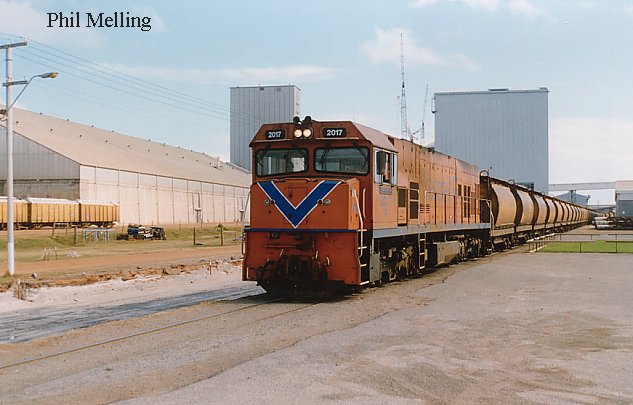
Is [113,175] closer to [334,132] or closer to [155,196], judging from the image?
[155,196]

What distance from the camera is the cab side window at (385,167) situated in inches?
542

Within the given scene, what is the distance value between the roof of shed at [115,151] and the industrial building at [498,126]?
3767 cm

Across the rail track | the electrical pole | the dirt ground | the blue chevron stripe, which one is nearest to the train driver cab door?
the blue chevron stripe

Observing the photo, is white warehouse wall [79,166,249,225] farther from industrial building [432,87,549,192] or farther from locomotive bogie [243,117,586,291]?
industrial building [432,87,549,192]

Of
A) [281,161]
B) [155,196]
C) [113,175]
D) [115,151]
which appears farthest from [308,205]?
[115,151]

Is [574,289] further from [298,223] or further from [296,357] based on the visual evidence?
[296,357]

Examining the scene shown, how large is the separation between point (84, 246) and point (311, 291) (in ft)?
100

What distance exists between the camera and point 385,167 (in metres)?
14.3

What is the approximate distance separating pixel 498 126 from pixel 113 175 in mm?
70935

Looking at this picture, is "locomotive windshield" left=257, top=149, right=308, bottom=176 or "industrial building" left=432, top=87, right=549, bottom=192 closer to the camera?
"locomotive windshield" left=257, top=149, right=308, bottom=176

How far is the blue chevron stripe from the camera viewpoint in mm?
12859

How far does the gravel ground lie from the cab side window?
2.70 meters

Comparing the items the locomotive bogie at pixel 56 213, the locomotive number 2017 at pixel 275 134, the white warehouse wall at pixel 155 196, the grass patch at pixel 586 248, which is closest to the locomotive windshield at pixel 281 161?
the locomotive number 2017 at pixel 275 134

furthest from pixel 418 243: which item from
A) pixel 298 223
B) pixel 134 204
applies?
pixel 134 204
